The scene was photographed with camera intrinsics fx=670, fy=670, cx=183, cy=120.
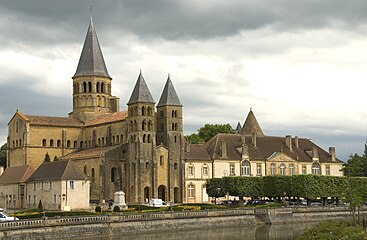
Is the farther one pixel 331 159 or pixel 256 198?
pixel 331 159

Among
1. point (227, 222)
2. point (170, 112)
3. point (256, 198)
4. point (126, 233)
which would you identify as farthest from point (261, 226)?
point (170, 112)

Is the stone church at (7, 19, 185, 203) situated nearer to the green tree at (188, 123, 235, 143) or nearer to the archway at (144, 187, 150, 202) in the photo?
the archway at (144, 187, 150, 202)

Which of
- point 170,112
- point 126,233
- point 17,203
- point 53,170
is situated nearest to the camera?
point 126,233

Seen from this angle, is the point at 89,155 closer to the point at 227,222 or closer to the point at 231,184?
the point at 231,184

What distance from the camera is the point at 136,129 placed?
8725 cm

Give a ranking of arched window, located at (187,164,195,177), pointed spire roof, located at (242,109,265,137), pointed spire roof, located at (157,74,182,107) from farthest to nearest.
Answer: pointed spire roof, located at (242,109,265,137) → arched window, located at (187,164,195,177) → pointed spire roof, located at (157,74,182,107)

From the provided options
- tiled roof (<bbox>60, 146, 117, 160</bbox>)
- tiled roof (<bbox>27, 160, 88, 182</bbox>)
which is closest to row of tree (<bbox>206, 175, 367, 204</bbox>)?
tiled roof (<bbox>60, 146, 117, 160</bbox>)

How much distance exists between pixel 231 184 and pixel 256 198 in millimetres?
7590

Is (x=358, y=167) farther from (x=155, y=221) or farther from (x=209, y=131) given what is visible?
(x=155, y=221)

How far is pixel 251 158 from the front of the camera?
98312mm

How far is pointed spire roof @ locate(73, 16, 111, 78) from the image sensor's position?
101000mm

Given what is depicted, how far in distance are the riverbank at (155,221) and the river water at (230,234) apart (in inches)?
31.0

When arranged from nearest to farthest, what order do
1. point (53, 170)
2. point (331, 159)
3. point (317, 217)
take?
point (317, 217), point (53, 170), point (331, 159)

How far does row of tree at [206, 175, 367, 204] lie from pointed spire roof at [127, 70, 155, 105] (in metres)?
14.0
